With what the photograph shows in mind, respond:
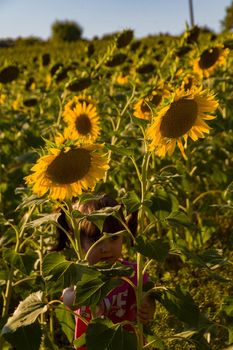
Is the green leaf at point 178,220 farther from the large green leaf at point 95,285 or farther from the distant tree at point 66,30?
the distant tree at point 66,30

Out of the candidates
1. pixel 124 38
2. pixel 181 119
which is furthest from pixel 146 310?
pixel 124 38

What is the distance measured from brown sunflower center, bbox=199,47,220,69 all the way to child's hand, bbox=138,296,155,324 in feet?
7.49

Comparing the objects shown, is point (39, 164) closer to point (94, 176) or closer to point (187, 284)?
point (94, 176)

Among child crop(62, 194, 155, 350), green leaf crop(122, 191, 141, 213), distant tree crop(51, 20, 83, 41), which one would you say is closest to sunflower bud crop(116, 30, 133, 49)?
child crop(62, 194, 155, 350)

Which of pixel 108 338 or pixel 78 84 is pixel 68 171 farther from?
pixel 78 84

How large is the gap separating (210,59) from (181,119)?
2.16 metres

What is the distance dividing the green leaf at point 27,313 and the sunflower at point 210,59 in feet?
7.90

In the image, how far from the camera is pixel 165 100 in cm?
186

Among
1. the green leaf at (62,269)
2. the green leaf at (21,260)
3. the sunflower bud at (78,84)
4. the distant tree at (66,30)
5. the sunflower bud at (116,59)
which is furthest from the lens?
the distant tree at (66,30)

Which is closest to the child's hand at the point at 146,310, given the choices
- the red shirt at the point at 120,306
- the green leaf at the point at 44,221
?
the red shirt at the point at 120,306

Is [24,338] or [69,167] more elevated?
[69,167]

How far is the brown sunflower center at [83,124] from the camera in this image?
3.40 m

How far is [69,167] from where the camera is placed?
6.04 ft

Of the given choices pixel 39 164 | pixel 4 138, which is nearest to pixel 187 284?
pixel 39 164
